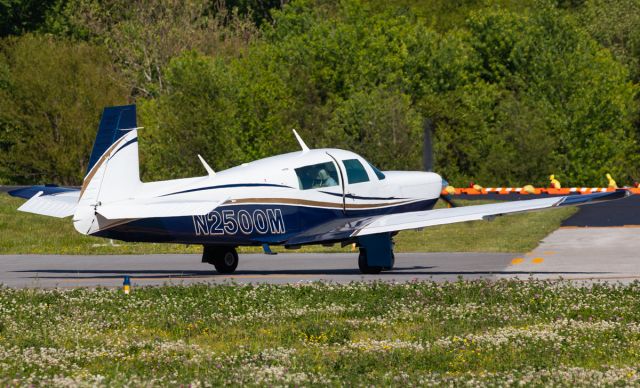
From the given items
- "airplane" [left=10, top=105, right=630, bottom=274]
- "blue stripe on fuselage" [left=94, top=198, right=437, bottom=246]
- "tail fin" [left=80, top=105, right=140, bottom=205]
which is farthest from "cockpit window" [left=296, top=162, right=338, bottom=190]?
"tail fin" [left=80, top=105, right=140, bottom=205]

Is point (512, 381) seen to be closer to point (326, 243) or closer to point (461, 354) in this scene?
point (461, 354)

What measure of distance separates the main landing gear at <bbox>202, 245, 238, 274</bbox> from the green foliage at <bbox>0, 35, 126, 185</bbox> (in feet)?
136

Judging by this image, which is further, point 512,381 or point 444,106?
point 444,106

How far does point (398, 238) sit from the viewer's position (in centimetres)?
3412

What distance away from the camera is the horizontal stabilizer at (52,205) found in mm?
22703

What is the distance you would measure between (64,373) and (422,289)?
25.9ft

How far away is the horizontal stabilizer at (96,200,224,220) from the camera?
21.0 m

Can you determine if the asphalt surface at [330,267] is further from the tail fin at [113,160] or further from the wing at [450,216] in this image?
the tail fin at [113,160]

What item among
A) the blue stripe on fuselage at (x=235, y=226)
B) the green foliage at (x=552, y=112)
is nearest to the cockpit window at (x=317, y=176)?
the blue stripe on fuselage at (x=235, y=226)

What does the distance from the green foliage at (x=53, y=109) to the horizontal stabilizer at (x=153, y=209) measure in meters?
43.9

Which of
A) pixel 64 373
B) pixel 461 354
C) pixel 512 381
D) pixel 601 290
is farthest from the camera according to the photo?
pixel 601 290

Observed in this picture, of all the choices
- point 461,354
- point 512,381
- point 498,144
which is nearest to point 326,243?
point 461,354

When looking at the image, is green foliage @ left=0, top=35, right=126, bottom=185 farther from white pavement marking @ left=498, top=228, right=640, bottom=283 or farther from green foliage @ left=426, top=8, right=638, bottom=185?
white pavement marking @ left=498, top=228, right=640, bottom=283

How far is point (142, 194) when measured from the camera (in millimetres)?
21578
